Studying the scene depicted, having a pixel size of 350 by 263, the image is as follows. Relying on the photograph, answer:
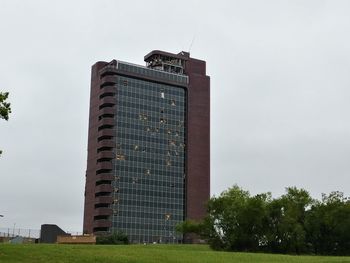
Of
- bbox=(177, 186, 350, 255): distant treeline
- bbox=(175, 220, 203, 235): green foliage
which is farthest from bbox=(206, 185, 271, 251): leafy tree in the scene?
bbox=(175, 220, 203, 235): green foliage

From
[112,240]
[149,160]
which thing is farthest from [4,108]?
[149,160]

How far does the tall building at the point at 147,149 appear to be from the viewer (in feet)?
547

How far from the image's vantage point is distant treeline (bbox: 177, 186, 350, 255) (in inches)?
3391

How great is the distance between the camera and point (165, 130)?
18138cm

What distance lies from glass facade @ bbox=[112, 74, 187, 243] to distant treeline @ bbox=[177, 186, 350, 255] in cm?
7646

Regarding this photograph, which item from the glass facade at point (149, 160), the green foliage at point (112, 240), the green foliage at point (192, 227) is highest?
the glass facade at point (149, 160)

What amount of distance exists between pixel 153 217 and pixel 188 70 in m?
49.6

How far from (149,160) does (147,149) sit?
335 cm

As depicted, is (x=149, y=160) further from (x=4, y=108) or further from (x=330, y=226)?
(x=4, y=108)

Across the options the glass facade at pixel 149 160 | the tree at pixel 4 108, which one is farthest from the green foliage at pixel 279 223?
the glass facade at pixel 149 160

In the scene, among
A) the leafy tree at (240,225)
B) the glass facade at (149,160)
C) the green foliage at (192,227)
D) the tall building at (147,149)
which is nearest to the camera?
the leafy tree at (240,225)

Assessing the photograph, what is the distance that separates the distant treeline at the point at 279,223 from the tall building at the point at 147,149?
251 ft

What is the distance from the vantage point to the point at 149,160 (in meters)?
175

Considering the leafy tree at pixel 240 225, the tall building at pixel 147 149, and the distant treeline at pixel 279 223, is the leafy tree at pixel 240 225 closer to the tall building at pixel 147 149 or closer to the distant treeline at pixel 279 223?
the distant treeline at pixel 279 223
